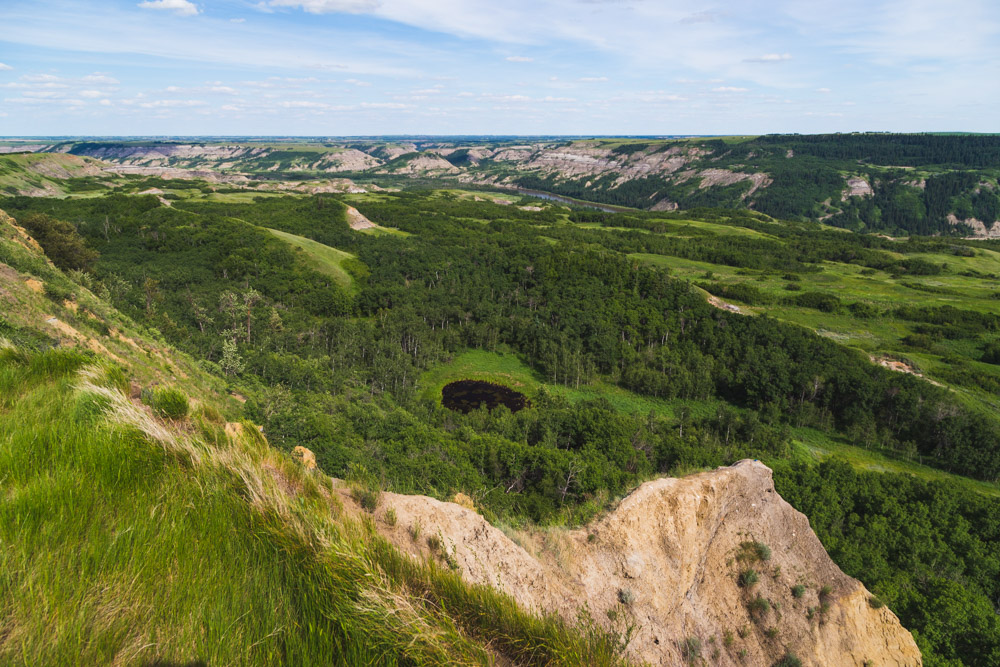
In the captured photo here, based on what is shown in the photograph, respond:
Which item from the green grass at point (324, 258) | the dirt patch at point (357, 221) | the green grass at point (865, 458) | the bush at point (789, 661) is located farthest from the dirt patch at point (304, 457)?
the dirt patch at point (357, 221)

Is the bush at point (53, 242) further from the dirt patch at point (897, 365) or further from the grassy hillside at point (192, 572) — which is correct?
the dirt patch at point (897, 365)

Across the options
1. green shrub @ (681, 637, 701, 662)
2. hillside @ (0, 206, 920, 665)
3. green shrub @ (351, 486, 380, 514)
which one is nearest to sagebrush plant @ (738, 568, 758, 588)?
green shrub @ (681, 637, 701, 662)

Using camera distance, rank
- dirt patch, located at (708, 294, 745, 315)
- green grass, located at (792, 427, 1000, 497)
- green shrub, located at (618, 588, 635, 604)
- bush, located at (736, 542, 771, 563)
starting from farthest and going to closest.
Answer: dirt patch, located at (708, 294, 745, 315) < green grass, located at (792, 427, 1000, 497) < bush, located at (736, 542, 771, 563) < green shrub, located at (618, 588, 635, 604)

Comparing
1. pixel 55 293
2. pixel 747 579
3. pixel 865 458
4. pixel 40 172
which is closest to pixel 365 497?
pixel 747 579

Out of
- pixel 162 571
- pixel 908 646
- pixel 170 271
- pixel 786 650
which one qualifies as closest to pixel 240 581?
pixel 162 571

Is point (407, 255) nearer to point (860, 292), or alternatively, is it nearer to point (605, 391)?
point (605, 391)

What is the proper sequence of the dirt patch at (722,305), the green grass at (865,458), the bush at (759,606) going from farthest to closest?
1. the dirt patch at (722,305)
2. the green grass at (865,458)
3. the bush at (759,606)

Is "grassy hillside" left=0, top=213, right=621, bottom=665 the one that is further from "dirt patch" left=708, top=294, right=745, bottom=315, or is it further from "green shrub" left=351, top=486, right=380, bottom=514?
"dirt patch" left=708, top=294, right=745, bottom=315
